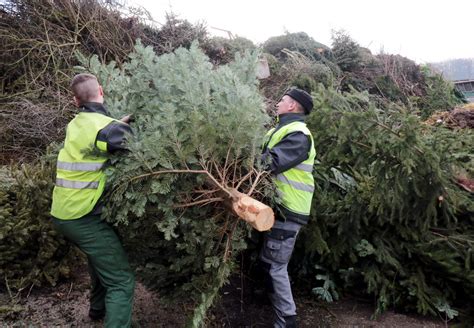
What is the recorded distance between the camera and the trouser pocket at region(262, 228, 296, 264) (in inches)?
128

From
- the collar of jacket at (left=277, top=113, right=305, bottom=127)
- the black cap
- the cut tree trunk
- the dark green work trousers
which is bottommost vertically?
the dark green work trousers

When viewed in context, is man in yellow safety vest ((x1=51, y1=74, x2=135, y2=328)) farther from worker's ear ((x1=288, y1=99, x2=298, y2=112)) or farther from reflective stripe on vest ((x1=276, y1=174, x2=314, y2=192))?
worker's ear ((x1=288, y1=99, x2=298, y2=112))

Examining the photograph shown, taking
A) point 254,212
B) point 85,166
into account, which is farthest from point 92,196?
point 254,212

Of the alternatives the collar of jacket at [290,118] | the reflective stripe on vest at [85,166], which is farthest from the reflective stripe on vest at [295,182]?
the reflective stripe on vest at [85,166]

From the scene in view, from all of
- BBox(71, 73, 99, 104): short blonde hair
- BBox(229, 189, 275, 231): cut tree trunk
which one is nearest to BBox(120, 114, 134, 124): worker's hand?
BBox(71, 73, 99, 104): short blonde hair

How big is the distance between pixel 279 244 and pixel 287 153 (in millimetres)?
784

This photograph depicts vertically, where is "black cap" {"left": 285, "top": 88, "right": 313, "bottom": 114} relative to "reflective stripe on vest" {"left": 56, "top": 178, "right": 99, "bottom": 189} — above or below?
above

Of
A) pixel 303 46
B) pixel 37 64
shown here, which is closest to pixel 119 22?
pixel 37 64

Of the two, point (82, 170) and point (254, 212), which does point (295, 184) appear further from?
point (82, 170)

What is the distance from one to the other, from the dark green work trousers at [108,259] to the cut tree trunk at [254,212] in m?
1.15

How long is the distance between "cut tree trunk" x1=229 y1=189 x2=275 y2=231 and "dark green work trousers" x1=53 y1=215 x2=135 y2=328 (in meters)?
1.15

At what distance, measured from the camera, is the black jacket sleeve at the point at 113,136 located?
2779 millimetres

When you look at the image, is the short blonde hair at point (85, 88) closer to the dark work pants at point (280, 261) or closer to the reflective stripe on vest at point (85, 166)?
the reflective stripe on vest at point (85, 166)

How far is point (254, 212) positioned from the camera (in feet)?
7.75
